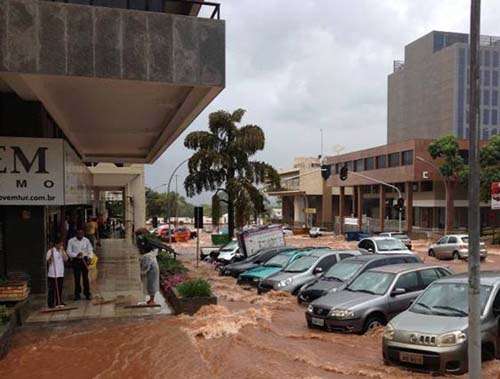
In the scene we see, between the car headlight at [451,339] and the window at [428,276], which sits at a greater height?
the window at [428,276]

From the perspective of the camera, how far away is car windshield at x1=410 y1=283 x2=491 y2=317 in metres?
9.35

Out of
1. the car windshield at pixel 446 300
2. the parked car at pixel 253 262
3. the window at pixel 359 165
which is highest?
the window at pixel 359 165

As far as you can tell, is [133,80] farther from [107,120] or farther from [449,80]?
[449,80]

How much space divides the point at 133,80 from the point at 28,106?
437cm

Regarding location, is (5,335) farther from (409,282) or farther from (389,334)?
(409,282)

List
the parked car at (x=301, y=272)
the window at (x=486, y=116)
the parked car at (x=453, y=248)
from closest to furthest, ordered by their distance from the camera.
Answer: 1. the parked car at (x=301, y=272)
2. the parked car at (x=453, y=248)
3. the window at (x=486, y=116)

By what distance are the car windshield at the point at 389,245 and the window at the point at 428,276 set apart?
541 inches

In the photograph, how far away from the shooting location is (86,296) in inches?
576

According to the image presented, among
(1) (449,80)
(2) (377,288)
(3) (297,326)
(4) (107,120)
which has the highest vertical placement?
(1) (449,80)

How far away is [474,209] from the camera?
729cm

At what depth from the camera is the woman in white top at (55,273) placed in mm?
13016

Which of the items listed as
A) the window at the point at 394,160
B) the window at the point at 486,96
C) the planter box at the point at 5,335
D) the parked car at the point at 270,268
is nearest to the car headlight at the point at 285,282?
the parked car at the point at 270,268

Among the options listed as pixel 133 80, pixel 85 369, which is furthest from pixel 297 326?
pixel 133 80

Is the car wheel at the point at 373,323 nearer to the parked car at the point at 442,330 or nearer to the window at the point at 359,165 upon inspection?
the parked car at the point at 442,330
